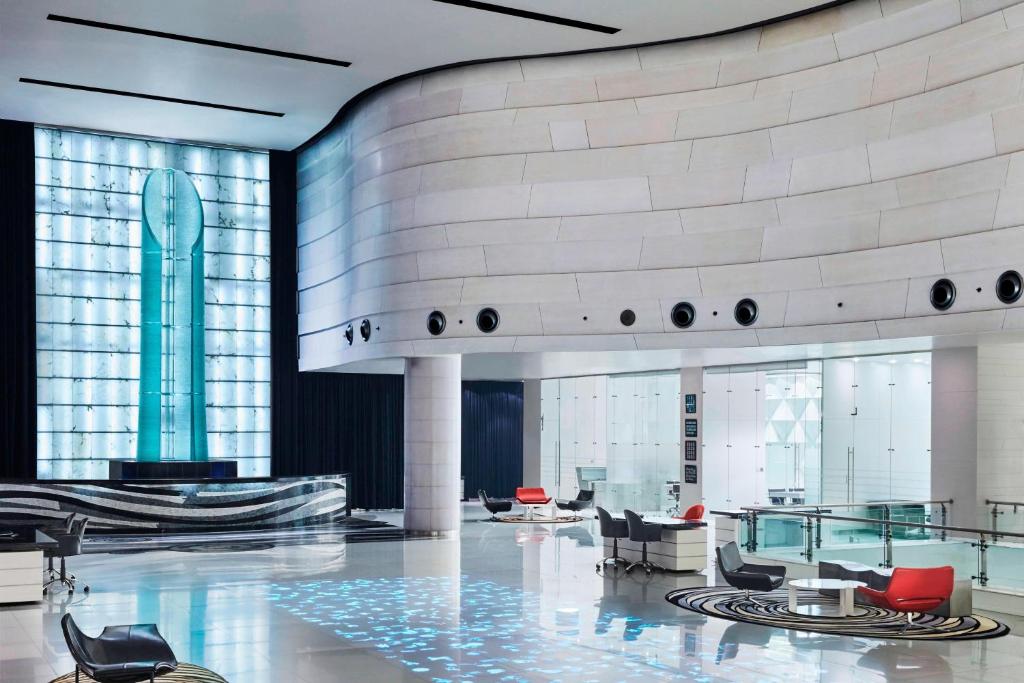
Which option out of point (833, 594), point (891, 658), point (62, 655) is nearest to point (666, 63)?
point (833, 594)

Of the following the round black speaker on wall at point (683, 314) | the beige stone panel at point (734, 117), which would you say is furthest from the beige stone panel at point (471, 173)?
the round black speaker on wall at point (683, 314)

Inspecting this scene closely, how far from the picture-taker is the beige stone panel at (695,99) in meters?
16.6

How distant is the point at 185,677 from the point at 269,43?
12.5 metres

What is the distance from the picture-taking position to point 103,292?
925 inches

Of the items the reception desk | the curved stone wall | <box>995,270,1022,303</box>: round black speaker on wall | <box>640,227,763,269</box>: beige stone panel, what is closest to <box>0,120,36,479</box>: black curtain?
the curved stone wall

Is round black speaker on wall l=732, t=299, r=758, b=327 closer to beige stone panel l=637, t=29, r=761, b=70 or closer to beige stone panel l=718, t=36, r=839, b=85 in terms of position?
beige stone panel l=718, t=36, r=839, b=85

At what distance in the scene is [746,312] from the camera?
16.3 m

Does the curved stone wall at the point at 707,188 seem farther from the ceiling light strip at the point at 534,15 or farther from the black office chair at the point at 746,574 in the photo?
the black office chair at the point at 746,574

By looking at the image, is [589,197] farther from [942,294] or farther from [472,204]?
[942,294]

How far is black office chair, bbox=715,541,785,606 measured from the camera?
1213 centimetres

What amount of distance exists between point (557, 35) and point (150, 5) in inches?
235

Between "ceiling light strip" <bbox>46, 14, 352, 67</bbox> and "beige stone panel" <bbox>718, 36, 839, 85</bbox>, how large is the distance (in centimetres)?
648

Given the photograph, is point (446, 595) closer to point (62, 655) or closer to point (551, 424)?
point (62, 655)

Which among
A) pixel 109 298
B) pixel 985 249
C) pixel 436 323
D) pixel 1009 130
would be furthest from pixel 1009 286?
pixel 109 298
